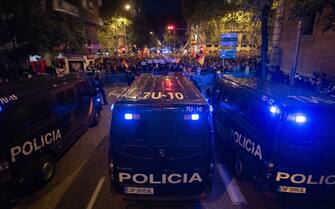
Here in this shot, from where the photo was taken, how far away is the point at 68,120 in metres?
7.43

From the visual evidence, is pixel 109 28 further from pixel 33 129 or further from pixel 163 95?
pixel 163 95

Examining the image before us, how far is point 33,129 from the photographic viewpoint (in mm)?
5609

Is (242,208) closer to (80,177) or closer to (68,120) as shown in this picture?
(80,177)

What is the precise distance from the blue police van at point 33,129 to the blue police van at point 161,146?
6.62 ft

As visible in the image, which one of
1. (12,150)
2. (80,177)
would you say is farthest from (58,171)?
(12,150)

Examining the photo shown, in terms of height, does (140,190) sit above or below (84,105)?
below

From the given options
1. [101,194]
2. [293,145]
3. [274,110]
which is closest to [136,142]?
[101,194]

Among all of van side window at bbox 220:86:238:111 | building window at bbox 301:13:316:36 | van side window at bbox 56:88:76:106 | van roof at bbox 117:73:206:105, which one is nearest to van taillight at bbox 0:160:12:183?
van roof at bbox 117:73:206:105

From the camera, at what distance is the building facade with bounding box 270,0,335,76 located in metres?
14.0

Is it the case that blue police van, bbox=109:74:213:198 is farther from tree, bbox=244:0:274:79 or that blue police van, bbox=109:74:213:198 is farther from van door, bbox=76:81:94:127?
tree, bbox=244:0:274:79

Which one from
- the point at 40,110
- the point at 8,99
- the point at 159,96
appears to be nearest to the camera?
the point at 159,96

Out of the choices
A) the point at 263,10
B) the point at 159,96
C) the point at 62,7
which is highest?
the point at 62,7

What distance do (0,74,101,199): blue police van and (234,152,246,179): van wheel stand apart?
4.70m

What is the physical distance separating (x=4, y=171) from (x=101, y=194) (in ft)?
6.54
